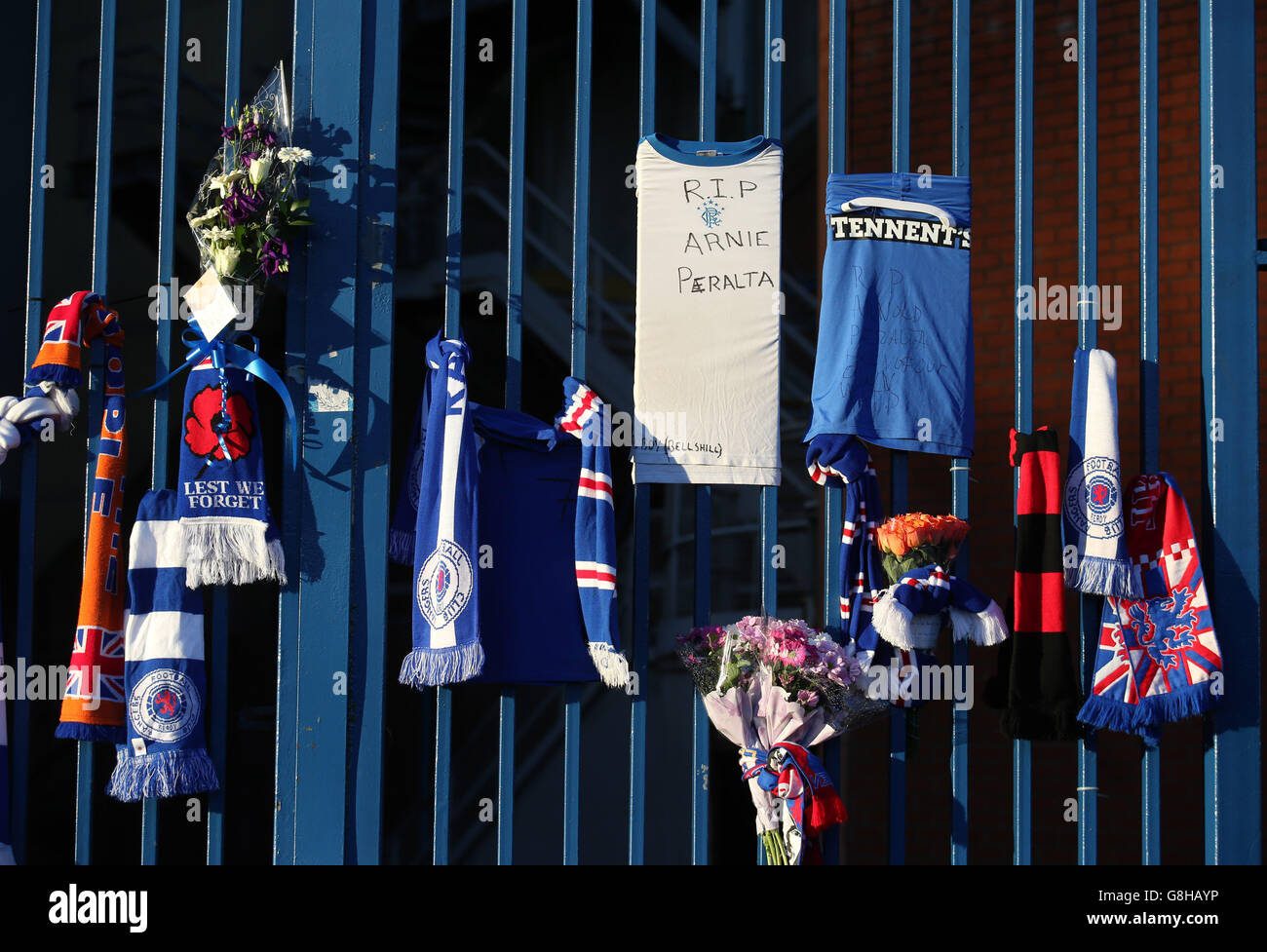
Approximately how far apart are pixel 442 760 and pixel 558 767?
407cm

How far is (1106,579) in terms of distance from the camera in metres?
Result: 4.51

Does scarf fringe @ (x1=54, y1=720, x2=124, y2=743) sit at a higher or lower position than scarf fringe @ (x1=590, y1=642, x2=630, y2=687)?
lower

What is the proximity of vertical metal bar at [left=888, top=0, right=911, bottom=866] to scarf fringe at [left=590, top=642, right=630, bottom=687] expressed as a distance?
3.06 ft

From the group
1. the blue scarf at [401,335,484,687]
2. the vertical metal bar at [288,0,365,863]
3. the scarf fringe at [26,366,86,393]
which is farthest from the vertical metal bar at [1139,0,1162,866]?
the scarf fringe at [26,366,86,393]

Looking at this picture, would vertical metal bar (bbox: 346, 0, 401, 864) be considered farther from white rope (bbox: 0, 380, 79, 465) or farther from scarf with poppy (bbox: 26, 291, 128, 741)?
white rope (bbox: 0, 380, 79, 465)

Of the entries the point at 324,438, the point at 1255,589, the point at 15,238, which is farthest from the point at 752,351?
the point at 15,238

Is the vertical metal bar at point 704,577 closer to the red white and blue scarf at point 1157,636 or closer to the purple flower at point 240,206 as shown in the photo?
the red white and blue scarf at point 1157,636

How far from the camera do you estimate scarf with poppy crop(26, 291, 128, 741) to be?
14.7 feet

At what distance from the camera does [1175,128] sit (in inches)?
310

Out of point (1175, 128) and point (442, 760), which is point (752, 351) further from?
point (1175, 128)

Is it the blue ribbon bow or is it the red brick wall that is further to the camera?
the red brick wall

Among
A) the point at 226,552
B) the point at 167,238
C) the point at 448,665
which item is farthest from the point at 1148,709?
the point at 167,238

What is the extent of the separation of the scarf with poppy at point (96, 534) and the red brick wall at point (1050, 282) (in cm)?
508

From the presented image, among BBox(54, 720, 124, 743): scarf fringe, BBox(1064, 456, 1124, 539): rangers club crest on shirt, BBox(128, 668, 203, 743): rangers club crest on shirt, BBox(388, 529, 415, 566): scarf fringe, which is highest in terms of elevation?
BBox(1064, 456, 1124, 539): rangers club crest on shirt
